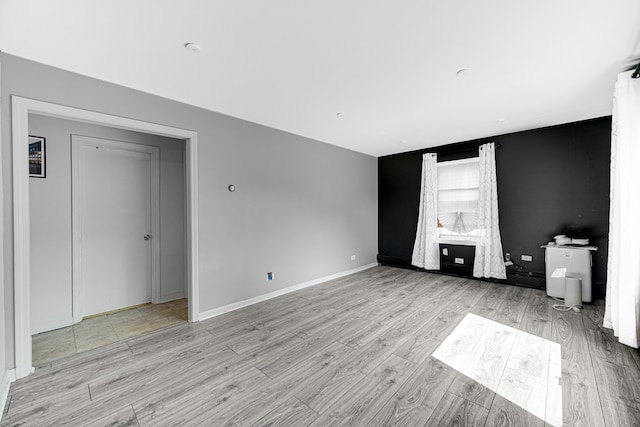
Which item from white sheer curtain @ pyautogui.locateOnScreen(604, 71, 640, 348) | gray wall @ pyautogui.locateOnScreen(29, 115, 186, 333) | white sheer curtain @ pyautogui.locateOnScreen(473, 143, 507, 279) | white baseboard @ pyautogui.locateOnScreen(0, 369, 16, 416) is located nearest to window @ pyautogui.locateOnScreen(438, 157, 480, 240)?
white sheer curtain @ pyautogui.locateOnScreen(473, 143, 507, 279)

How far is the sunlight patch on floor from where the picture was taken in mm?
1755

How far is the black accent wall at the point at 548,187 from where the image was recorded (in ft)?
12.1

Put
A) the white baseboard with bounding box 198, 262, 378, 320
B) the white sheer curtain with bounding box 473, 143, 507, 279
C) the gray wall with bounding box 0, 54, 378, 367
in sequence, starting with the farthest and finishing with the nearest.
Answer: the white sheer curtain with bounding box 473, 143, 507, 279 < the white baseboard with bounding box 198, 262, 378, 320 < the gray wall with bounding box 0, 54, 378, 367

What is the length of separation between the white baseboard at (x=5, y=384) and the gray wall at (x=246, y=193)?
70mm

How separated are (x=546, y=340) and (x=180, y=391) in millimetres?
3281

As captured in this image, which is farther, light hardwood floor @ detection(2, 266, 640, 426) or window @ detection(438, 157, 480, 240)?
window @ detection(438, 157, 480, 240)

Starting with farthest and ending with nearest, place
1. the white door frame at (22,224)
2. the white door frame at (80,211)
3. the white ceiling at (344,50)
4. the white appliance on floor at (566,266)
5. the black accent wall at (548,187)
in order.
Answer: the black accent wall at (548,187) → the white appliance on floor at (566,266) → the white door frame at (80,211) → the white door frame at (22,224) → the white ceiling at (344,50)

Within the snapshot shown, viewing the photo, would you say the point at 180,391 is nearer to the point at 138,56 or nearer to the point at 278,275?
the point at 278,275

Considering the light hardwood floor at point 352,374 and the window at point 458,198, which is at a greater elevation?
the window at point 458,198

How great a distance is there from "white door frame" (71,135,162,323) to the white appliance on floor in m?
5.62

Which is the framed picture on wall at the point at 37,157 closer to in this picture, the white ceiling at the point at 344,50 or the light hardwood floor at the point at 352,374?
the white ceiling at the point at 344,50

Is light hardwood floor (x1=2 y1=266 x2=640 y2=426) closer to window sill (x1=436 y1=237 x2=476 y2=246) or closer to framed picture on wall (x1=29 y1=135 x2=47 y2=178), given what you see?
window sill (x1=436 y1=237 x2=476 y2=246)

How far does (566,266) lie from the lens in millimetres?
3598

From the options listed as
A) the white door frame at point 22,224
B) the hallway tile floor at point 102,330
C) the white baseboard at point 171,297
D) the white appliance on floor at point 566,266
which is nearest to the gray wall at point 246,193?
the white door frame at point 22,224
